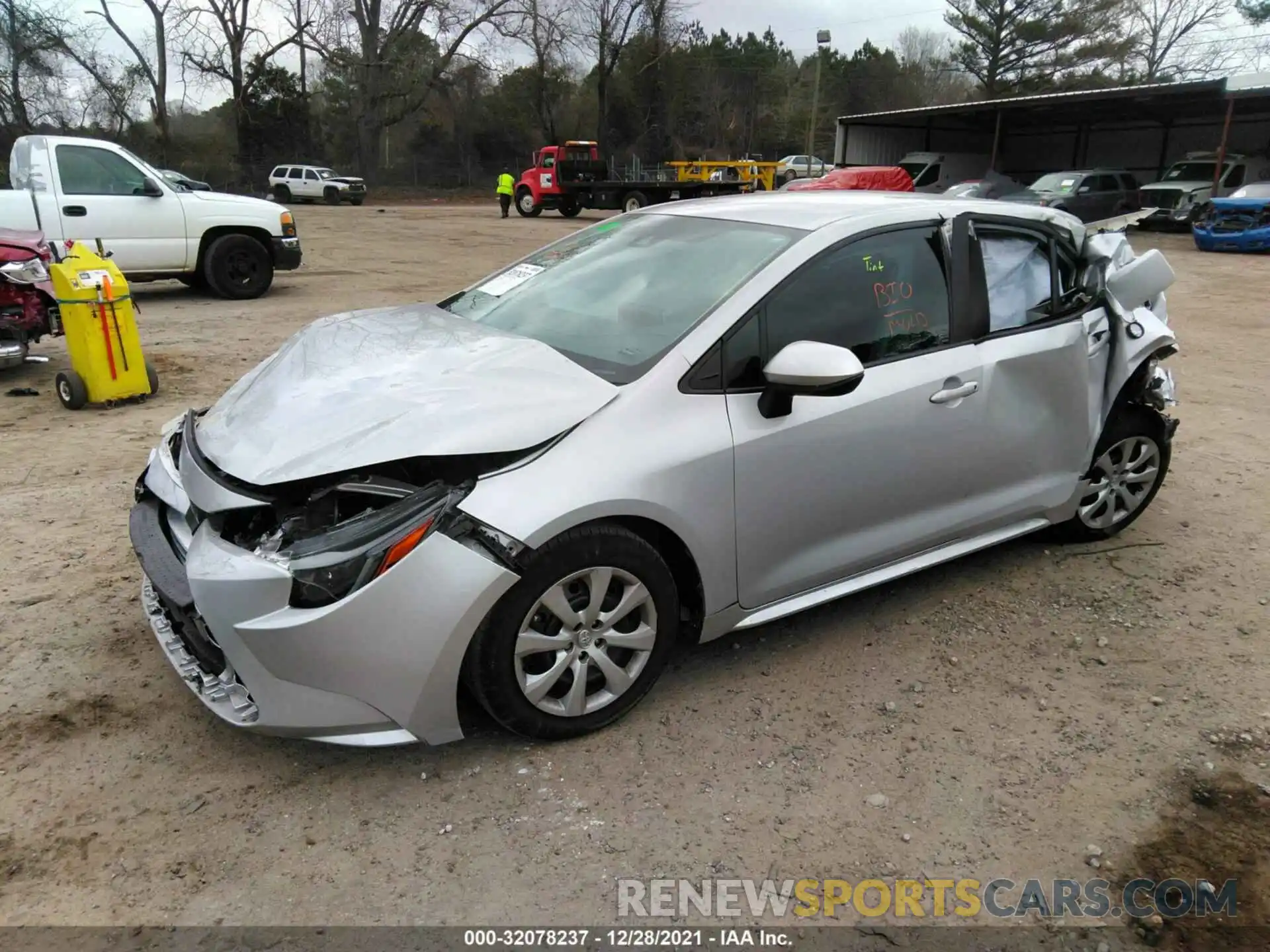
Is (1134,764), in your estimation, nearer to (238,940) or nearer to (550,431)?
(550,431)

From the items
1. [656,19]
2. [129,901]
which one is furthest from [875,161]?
[129,901]

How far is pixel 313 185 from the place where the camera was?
124 feet

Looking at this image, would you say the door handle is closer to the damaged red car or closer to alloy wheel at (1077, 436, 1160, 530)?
alloy wheel at (1077, 436, 1160, 530)

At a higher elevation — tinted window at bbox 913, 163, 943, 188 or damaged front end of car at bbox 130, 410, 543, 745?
tinted window at bbox 913, 163, 943, 188

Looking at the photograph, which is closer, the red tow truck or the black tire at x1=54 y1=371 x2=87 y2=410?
the black tire at x1=54 y1=371 x2=87 y2=410

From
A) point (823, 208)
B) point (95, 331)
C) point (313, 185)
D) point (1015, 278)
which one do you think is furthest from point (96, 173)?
point (313, 185)

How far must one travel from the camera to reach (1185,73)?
162 feet

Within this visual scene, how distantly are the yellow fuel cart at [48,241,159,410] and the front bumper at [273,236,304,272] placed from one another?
16.3ft

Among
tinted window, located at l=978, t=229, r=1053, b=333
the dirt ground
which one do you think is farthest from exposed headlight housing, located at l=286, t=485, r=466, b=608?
tinted window, located at l=978, t=229, r=1053, b=333

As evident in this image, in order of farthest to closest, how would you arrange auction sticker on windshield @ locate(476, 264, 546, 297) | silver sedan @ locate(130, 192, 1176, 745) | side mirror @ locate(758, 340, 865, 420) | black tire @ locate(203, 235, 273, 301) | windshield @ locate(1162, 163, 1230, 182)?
1. windshield @ locate(1162, 163, 1230, 182)
2. black tire @ locate(203, 235, 273, 301)
3. auction sticker on windshield @ locate(476, 264, 546, 297)
4. side mirror @ locate(758, 340, 865, 420)
5. silver sedan @ locate(130, 192, 1176, 745)

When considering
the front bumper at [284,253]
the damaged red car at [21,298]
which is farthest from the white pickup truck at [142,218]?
the damaged red car at [21,298]

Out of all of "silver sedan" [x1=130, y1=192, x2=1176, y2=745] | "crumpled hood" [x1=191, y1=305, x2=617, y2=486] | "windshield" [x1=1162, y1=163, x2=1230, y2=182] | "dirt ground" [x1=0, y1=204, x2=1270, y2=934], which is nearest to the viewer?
"dirt ground" [x1=0, y1=204, x2=1270, y2=934]

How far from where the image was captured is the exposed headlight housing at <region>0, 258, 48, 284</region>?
677cm

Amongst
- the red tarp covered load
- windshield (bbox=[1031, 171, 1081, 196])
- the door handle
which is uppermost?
the red tarp covered load
